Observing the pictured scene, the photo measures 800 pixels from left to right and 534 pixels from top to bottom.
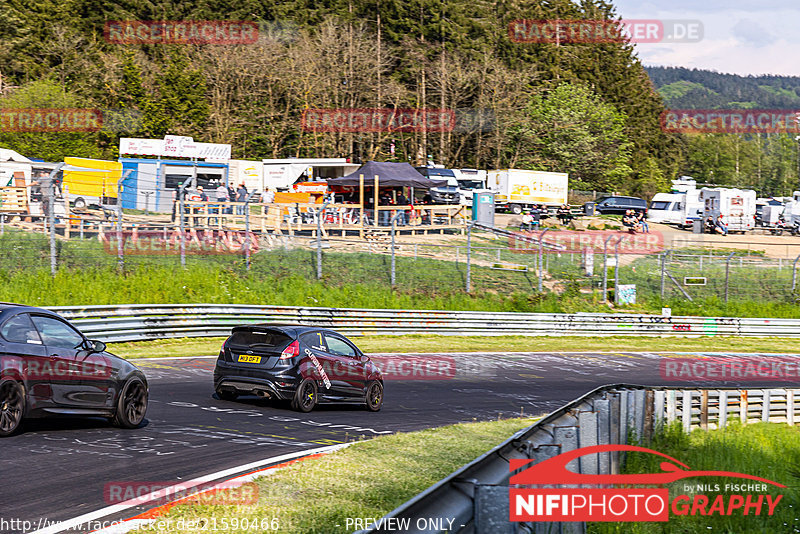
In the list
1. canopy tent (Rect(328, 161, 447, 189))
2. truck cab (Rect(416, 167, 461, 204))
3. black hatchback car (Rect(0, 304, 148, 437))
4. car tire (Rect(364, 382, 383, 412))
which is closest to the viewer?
black hatchback car (Rect(0, 304, 148, 437))

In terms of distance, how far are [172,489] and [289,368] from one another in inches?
215

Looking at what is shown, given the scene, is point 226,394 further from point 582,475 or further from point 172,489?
point 582,475

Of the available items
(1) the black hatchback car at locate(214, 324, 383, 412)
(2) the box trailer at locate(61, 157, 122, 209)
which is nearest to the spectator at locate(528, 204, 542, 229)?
(2) the box trailer at locate(61, 157, 122, 209)

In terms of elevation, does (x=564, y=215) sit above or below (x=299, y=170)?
below

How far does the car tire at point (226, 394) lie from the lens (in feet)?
43.9

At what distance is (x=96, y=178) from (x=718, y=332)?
27124 mm

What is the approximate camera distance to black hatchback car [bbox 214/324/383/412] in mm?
13000

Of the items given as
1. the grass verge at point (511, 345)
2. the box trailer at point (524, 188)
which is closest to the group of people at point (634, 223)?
the box trailer at point (524, 188)

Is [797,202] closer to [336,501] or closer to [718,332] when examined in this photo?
[718,332]

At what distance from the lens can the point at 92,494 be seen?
721 centimetres

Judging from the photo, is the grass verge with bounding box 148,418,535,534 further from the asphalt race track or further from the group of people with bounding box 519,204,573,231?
the group of people with bounding box 519,204,573,231

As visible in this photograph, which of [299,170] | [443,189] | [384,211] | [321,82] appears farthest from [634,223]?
[321,82]

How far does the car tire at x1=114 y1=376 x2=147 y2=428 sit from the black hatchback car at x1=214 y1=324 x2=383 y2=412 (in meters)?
2.40

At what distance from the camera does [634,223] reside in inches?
2087
